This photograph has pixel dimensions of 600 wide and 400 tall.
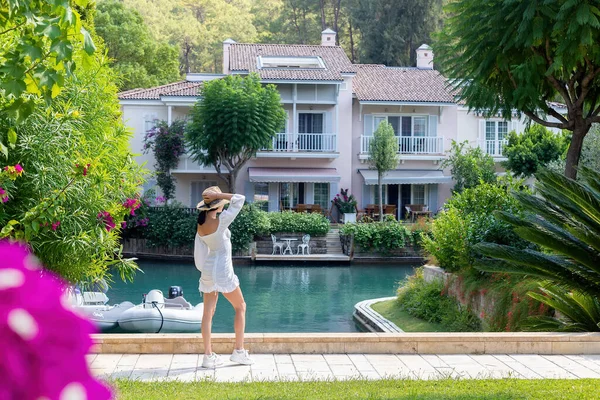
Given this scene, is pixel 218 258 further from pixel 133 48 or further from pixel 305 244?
pixel 133 48

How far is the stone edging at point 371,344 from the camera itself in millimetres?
8938

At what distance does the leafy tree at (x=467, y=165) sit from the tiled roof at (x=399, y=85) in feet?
10.2

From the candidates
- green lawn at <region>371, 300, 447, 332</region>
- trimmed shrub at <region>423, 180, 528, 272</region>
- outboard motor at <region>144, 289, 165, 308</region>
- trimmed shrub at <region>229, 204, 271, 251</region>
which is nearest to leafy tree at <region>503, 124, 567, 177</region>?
trimmed shrub at <region>229, 204, 271, 251</region>

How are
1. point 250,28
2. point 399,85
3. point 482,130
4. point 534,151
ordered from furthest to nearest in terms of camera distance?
point 250,28, point 482,130, point 399,85, point 534,151

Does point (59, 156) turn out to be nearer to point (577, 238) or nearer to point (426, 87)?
point (577, 238)

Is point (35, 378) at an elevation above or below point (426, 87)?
below

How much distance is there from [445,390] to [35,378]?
21.9ft

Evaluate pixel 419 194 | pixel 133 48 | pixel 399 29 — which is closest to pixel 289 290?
pixel 419 194

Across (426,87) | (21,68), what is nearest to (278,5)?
(426,87)

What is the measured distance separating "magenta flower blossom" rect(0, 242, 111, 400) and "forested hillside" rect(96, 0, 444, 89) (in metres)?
45.6

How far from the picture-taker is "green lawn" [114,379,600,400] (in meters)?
6.64

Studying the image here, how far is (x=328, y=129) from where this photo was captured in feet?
129

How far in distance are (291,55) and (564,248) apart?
32.8 m

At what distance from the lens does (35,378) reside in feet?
2.30
